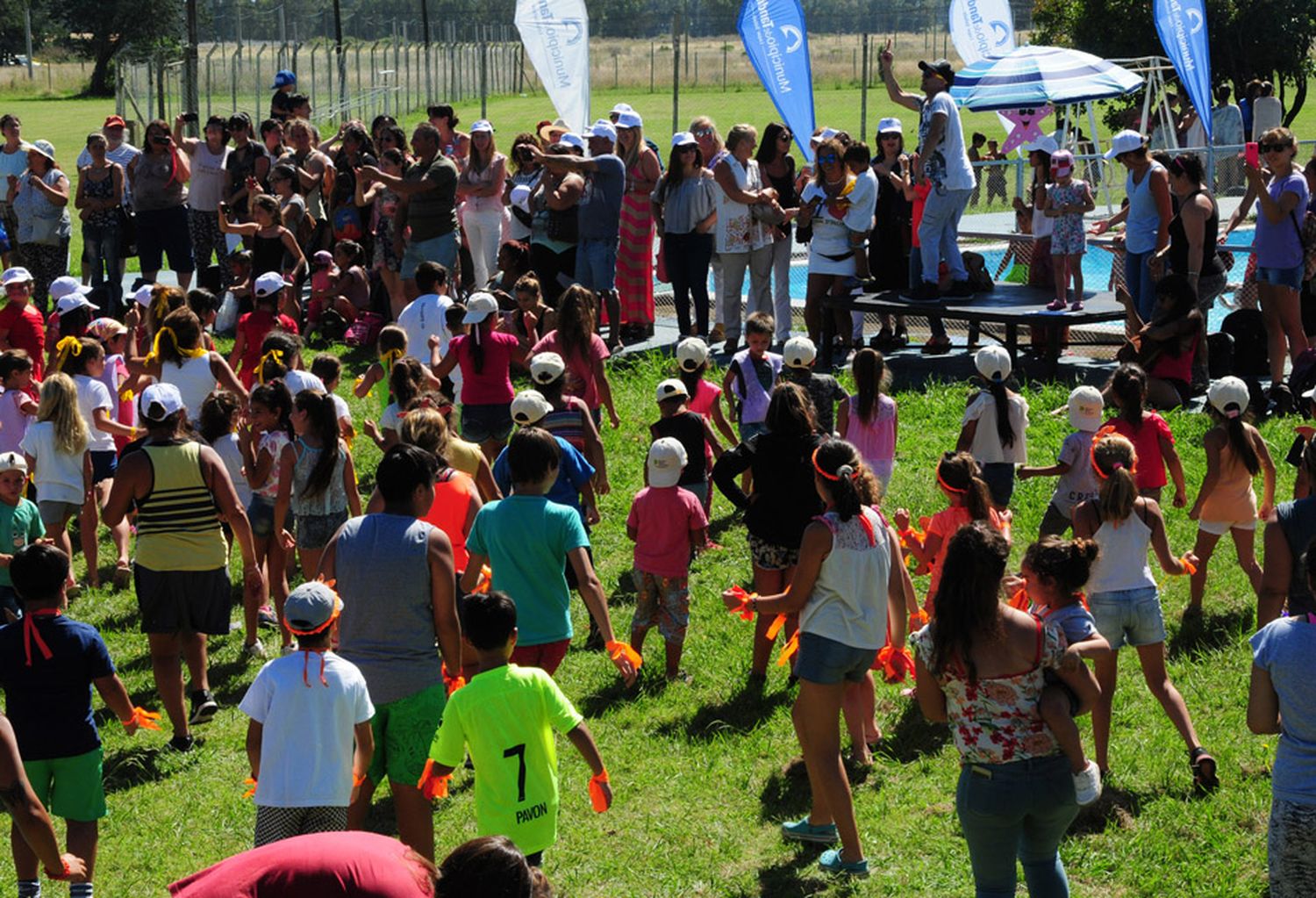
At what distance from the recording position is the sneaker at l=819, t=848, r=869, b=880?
6.12 metres

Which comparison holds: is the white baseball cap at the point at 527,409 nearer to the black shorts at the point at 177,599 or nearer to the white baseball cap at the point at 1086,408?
the black shorts at the point at 177,599

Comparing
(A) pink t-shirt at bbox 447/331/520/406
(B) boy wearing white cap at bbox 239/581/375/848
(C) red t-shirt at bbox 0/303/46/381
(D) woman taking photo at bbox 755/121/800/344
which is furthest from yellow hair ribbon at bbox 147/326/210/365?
(D) woman taking photo at bbox 755/121/800/344

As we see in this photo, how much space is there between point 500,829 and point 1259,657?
2424 mm

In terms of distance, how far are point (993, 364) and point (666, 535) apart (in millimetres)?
1905

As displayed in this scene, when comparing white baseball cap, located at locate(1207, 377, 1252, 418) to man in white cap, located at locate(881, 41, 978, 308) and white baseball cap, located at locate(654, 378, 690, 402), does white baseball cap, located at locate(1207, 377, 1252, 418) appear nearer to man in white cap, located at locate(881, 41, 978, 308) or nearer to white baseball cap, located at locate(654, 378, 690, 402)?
white baseball cap, located at locate(654, 378, 690, 402)

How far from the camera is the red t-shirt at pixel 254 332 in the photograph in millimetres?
11109

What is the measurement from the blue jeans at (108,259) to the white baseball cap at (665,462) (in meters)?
10.3

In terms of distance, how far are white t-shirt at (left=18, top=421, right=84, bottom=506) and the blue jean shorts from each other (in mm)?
5632

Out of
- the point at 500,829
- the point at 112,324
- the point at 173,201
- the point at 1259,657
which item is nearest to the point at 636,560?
the point at 500,829

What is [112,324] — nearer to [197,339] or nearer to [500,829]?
[197,339]

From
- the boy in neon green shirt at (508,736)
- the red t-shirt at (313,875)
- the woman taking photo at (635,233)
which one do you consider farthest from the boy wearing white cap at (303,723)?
the woman taking photo at (635,233)

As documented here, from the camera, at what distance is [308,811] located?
5.36 m

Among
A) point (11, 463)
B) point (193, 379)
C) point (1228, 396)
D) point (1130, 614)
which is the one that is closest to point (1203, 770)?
point (1130, 614)

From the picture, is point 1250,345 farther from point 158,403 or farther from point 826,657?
point 158,403
